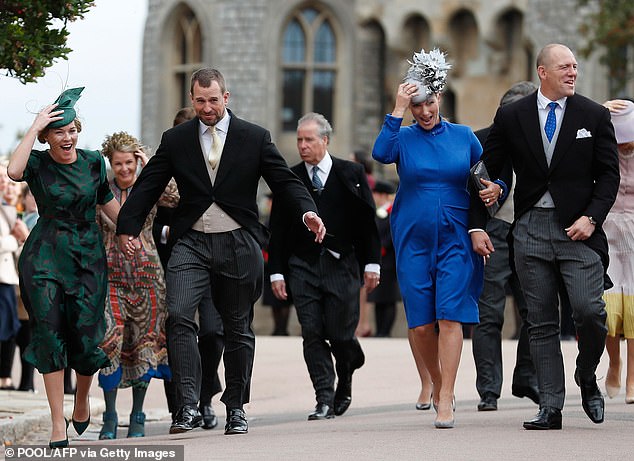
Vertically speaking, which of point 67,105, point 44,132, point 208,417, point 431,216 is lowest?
point 208,417

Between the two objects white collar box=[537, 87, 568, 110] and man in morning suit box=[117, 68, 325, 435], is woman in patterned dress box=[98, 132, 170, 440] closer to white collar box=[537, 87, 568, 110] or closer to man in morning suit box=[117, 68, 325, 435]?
man in morning suit box=[117, 68, 325, 435]

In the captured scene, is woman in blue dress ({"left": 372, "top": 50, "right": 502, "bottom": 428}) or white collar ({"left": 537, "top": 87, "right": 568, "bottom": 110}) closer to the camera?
white collar ({"left": 537, "top": 87, "right": 568, "bottom": 110})

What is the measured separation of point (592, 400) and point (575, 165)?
125 centimetres

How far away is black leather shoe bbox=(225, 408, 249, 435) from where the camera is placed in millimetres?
8719

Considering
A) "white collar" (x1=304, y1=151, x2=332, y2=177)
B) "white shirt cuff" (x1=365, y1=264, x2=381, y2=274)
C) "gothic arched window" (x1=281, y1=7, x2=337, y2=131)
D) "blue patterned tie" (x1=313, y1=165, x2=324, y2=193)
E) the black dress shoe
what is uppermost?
"gothic arched window" (x1=281, y1=7, x2=337, y2=131)

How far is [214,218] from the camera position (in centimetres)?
876

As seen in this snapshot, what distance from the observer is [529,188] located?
8547 mm

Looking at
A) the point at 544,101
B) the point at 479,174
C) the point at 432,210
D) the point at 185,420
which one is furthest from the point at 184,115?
the point at 544,101

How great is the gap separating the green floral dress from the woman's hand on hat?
0.70 ft

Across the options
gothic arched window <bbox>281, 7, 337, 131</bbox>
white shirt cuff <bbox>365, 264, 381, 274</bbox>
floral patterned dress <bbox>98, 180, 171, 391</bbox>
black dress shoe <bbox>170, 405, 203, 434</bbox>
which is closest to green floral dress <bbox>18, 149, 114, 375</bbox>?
black dress shoe <bbox>170, 405, 203, 434</bbox>

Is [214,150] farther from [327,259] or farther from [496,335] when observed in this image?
[496,335]

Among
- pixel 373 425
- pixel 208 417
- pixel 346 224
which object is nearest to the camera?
pixel 373 425

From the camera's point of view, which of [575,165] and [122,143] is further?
[122,143]

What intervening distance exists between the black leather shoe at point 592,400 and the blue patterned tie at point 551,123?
51.5 inches
